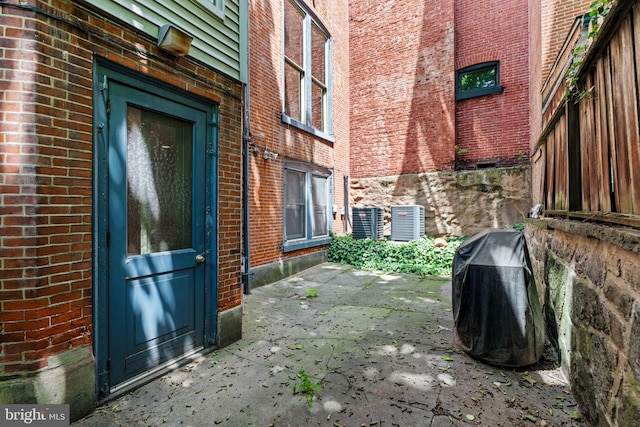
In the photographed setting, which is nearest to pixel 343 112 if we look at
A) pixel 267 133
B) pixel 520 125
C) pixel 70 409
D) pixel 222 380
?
pixel 267 133

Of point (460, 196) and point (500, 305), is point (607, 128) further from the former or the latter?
point (460, 196)

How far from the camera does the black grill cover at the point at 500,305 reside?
2.84 meters

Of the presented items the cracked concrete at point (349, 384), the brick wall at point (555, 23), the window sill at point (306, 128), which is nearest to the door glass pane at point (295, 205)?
the window sill at point (306, 128)

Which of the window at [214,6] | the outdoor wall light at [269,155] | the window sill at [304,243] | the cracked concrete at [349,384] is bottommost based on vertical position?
the cracked concrete at [349,384]

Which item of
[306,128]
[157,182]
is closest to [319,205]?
[306,128]

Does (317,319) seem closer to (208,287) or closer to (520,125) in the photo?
(208,287)

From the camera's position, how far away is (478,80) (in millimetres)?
9273

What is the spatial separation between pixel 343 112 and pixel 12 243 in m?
9.04

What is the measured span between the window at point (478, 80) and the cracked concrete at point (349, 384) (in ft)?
24.3

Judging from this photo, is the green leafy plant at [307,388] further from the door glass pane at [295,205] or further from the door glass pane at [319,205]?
the door glass pane at [319,205]

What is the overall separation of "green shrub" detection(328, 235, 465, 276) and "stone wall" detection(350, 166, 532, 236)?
1.99 ft

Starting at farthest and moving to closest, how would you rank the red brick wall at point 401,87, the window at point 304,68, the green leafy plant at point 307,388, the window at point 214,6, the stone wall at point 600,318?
the red brick wall at point 401,87, the window at point 304,68, the window at point 214,6, the green leafy plant at point 307,388, the stone wall at point 600,318

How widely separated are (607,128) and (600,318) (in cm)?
125

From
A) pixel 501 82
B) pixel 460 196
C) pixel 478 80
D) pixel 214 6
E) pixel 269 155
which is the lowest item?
pixel 460 196
